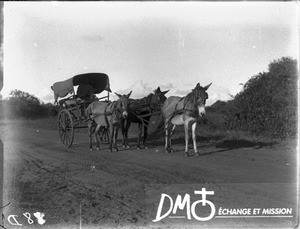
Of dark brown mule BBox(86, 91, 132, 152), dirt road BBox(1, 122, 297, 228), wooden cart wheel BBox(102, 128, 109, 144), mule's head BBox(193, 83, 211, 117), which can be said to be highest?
mule's head BBox(193, 83, 211, 117)

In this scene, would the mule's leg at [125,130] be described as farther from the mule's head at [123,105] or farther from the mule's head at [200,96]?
the mule's head at [200,96]

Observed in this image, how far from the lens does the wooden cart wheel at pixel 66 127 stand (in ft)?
19.9

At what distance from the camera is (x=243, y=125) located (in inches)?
295

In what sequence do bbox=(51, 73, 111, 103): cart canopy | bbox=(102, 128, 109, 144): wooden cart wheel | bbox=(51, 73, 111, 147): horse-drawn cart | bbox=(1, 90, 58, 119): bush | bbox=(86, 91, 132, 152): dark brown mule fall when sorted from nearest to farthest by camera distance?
bbox=(1, 90, 58, 119): bush, bbox=(51, 73, 111, 103): cart canopy, bbox=(51, 73, 111, 147): horse-drawn cart, bbox=(86, 91, 132, 152): dark brown mule, bbox=(102, 128, 109, 144): wooden cart wheel

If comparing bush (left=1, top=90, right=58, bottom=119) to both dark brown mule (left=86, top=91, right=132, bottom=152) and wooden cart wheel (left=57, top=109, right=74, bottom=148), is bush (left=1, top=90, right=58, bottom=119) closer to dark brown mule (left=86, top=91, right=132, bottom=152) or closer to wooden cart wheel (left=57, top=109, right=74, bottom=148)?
wooden cart wheel (left=57, top=109, right=74, bottom=148)

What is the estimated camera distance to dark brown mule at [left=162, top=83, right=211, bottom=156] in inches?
207

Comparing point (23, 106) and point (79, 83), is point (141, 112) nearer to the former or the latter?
point (79, 83)

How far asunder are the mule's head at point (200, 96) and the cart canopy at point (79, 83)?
1.49 m

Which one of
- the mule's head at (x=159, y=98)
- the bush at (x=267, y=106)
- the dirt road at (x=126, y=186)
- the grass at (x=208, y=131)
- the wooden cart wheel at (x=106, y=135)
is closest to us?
the dirt road at (x=126, y=186)

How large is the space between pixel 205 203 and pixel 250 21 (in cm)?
259

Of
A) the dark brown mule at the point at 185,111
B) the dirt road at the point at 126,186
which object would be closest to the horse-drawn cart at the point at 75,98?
the dirt road at the point at 126,186

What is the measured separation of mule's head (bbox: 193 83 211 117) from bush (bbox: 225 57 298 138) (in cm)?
88

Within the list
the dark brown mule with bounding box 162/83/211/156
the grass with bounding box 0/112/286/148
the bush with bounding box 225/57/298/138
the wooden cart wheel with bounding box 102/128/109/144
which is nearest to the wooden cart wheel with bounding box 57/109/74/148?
the grass with bounding box 0/112/286/148

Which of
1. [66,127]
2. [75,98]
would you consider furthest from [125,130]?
[66,127]
